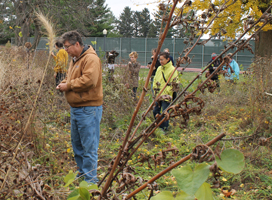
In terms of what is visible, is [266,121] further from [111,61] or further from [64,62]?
[64,62]

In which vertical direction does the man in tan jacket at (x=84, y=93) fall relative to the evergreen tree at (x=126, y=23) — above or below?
below

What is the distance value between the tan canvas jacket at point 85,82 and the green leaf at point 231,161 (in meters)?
2.50

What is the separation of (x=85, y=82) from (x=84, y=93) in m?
0.17

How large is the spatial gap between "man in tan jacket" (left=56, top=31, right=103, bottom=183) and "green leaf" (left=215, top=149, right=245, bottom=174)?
8.19 feet

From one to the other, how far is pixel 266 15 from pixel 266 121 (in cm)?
428

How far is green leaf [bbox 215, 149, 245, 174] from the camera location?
0.61 metres

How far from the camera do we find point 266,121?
4621mm

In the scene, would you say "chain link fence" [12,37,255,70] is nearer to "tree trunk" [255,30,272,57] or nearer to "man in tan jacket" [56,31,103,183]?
"tree trunk" [255,30,272,57]

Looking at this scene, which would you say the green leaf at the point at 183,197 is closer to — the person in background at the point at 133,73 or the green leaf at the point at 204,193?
the green leaf at the point at 204,193

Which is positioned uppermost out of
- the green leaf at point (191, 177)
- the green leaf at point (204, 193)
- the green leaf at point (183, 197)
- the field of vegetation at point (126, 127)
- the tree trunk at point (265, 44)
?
the tree trunk at point (265, 44)

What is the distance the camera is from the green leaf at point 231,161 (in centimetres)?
61

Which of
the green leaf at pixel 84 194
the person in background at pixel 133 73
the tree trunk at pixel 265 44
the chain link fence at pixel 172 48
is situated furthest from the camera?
the chain link fence at pixel 172 48

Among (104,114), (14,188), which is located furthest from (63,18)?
(14,188)

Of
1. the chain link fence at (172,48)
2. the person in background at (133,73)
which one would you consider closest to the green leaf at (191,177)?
the person in background at (133,73)
